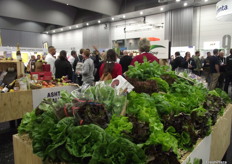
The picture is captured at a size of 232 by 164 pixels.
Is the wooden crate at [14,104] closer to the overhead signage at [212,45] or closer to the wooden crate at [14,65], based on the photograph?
the wooden crate at [14,65]

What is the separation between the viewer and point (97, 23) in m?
17.1

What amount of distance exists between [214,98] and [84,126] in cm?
168

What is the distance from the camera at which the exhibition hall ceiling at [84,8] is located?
12188 mm

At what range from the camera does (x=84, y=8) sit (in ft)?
41.1

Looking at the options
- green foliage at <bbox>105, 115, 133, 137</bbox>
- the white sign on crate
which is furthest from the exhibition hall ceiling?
green foliage at <bbox>105, 115, 133, 137</bbox>

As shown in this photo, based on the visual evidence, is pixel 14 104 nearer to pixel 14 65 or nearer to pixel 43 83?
pixel 43 83

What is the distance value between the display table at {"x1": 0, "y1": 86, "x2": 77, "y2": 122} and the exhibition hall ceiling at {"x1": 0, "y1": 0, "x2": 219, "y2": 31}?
30.7ft

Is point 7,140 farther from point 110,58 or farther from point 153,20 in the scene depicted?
point 153,20

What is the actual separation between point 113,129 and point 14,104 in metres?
2.50

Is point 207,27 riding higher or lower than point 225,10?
higher

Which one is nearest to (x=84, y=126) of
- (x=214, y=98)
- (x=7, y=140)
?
(x=214, y=98)

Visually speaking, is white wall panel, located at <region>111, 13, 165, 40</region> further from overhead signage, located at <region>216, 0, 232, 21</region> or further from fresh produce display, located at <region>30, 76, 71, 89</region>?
fresh produce display, located at <region>30, 76, 71, 89</region>

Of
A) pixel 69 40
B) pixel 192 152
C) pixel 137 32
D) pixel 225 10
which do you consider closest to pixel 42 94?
pixel 192 152

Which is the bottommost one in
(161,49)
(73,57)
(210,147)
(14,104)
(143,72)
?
(210,147)
